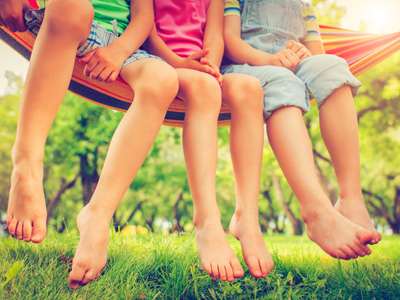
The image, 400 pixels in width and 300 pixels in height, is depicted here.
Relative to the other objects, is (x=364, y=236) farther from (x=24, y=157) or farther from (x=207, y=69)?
(x=24, y=157)

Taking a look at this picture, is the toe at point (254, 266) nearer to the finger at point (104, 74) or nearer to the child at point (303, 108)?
the child at point (303, 108)

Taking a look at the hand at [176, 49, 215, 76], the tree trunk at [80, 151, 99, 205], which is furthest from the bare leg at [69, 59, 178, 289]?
the tree trunk at [80, 151, 99, 205]

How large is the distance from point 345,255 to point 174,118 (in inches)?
43.0

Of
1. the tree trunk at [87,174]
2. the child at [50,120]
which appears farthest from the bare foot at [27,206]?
the tree trunk at [87,174]

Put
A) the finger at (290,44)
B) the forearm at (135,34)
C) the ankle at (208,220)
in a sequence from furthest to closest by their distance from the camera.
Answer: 1. the finger at (290,44)
2. the forearm at (135,34)
3. the ankle at (208,220)

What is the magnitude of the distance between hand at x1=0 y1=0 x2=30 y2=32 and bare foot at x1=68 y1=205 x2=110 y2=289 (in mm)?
696

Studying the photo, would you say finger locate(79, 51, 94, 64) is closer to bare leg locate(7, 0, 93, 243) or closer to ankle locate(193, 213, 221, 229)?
bare leg locate(7, 0, 93, 243)

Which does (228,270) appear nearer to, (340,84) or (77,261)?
(77,261)

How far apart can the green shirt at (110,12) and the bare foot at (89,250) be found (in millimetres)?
849

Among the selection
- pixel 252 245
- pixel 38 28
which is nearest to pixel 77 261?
pixel 252 245

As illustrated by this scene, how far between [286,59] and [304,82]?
15cm

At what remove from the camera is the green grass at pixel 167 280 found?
1.06m

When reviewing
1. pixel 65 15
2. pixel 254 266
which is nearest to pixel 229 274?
pixel 254 266

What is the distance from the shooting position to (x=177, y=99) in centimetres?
149
